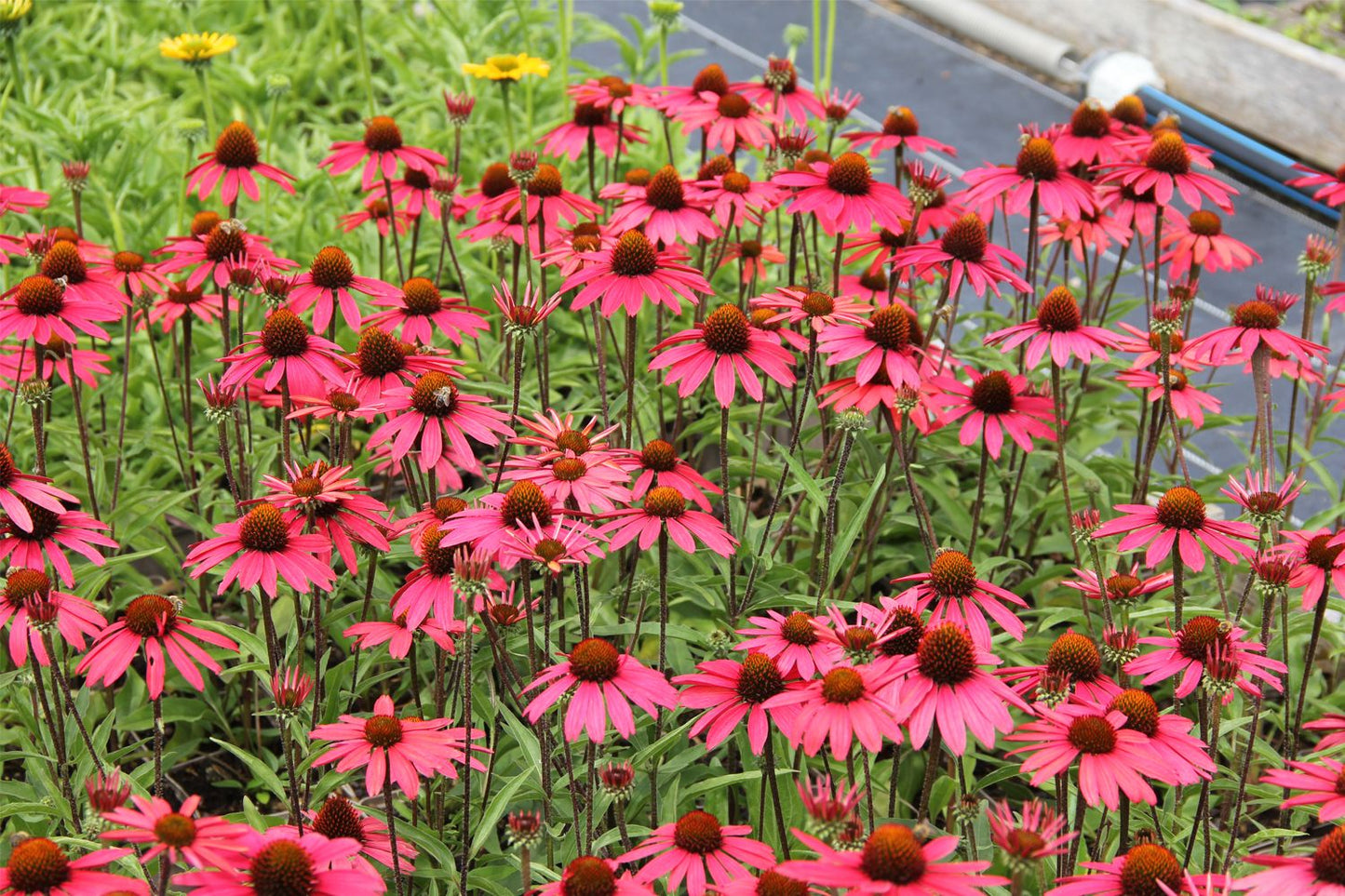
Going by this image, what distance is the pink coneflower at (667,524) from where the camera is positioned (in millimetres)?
2029

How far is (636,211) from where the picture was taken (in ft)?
8.70

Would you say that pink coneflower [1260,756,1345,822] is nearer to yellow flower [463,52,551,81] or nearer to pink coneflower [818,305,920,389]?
pink coneflower [818,305,920,389]

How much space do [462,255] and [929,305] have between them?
138cm

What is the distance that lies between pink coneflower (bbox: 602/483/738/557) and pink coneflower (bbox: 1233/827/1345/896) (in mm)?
842

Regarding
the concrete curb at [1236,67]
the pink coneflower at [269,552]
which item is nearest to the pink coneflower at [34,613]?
the pink coneflower at [269,552]

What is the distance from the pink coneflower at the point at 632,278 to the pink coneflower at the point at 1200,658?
0.94m

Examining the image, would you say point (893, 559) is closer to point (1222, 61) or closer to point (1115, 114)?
point (1115, 114)

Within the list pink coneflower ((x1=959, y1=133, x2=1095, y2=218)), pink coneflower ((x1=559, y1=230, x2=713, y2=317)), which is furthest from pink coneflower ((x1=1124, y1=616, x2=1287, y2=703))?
pink coneflower ((x1=959, y1=133, x2=1095, y2=218))

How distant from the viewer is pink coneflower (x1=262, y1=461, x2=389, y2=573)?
2.00 metres

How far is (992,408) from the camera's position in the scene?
2598 mm

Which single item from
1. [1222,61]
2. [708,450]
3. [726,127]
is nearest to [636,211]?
[726,127]

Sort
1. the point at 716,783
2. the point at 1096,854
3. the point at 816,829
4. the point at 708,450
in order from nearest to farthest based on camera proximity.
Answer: the point at 816,829
the point at 1096,854
the point at 716,783
the point at 708,450

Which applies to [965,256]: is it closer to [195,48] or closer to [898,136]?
[898,136]

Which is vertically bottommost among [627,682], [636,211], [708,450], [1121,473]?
[708,450]
